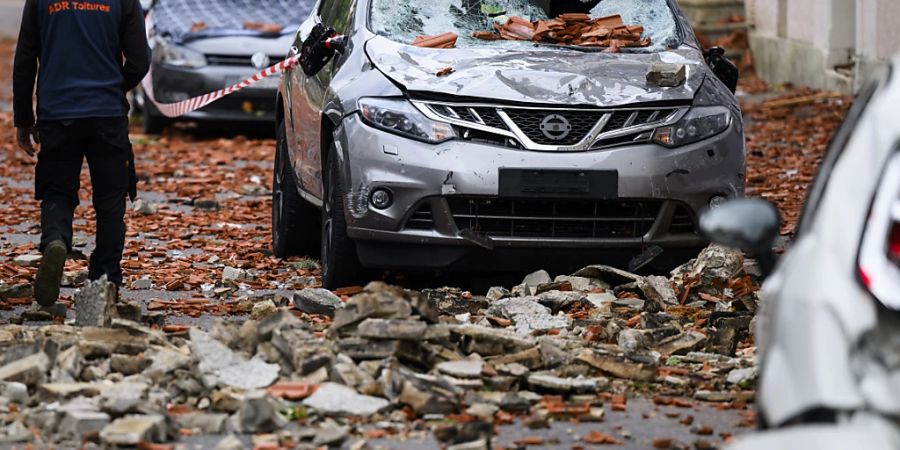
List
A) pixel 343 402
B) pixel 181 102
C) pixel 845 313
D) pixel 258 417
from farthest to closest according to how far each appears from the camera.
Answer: pixel 181 102 → pixel 343 402 → pixel 258 417 → pixel 845 313

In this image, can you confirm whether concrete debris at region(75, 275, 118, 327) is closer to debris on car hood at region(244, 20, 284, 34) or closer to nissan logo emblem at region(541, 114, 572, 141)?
nissan logo emblem at region(541, 114, 572, 141)

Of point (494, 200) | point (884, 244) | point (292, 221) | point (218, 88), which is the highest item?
point (884, 244)

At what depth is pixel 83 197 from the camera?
1473 centimetres

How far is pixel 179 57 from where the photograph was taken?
1839 centimetres

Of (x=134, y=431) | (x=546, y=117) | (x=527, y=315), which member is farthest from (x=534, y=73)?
(x=134, y=431)

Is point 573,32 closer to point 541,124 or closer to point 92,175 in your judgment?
point 541,124

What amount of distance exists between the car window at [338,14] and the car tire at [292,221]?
807mm

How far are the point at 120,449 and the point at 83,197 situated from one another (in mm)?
8849

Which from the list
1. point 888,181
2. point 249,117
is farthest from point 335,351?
point 249,117

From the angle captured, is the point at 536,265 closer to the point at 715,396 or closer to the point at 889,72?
the point at 715,396

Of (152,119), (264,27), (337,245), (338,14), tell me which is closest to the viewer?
(337,245)

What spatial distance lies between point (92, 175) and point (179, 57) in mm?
9172

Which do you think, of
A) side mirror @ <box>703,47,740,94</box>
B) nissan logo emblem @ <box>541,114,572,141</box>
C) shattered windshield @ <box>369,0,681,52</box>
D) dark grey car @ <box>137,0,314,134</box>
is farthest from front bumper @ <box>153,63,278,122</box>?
nissan logo emblem @ <box>541,114,572,141</box>

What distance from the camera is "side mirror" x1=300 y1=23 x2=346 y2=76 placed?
32.0ft
